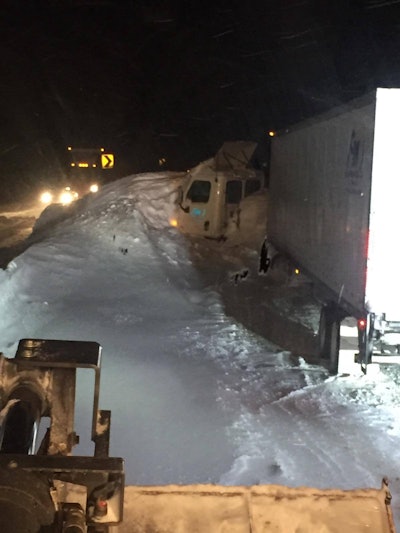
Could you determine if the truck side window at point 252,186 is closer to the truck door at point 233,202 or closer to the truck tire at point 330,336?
the truck door at point 233,202

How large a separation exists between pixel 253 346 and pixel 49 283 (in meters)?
5.00

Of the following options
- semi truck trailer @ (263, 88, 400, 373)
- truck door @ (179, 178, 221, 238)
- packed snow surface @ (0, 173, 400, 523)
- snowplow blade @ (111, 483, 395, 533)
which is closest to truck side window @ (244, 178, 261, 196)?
truck door @ (179, 178, 221, 238)

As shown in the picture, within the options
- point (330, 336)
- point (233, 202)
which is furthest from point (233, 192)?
point (330, 336)

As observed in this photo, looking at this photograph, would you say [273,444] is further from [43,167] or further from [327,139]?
[43,167]

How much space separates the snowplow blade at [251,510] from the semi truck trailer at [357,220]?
17.1 ft

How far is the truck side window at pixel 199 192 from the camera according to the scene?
19547 mm

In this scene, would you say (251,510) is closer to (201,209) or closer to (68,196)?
(201,209)

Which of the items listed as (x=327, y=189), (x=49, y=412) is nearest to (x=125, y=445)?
(x=49, y=412)

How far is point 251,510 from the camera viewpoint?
365 cm

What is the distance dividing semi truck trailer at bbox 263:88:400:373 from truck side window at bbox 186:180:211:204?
657 cm

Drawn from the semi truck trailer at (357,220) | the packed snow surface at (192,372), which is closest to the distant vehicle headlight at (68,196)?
the packed snow surface at (192,372)

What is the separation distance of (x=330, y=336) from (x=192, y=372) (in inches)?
84.1

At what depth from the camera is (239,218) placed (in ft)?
65.0

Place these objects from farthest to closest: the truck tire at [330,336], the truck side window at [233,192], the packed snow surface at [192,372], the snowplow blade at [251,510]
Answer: the truck side window at [233,192] → the truck tire at [330,336] → the packed snow surface at [192,372] → the snowplow blade at [251,510]
